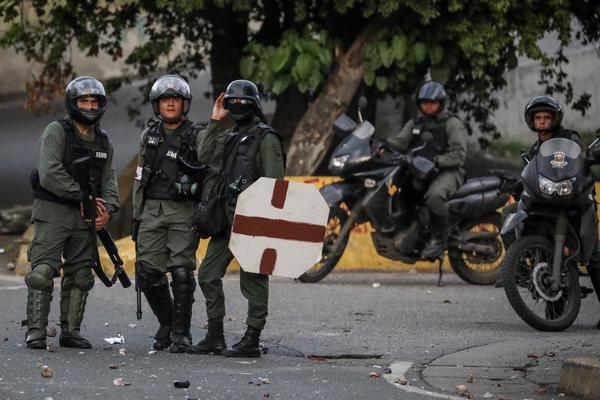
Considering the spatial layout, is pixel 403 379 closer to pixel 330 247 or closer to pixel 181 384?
pixel 181 384

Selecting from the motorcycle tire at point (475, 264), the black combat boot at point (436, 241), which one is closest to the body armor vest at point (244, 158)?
the black combat boot at point (436, 241)

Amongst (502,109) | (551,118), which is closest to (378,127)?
(502,109)

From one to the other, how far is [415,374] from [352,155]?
201 inches

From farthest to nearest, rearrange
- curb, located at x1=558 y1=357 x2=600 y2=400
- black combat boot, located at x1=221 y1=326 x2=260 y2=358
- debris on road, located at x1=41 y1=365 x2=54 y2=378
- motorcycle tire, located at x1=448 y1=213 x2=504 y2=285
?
motorcycle tire, located at x1=448 y1=213 x2=504 y2=285 → black combat boot, located at x1=221 y1=326 x2=260 y2=358 → debris on road, located at x1=41 y1=365 x2=54 y2=378 → curb, located at x1=558 y1=357 x2=600 y2=400

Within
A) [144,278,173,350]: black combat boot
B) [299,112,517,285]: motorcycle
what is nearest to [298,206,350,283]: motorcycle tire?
[299,112,517,285]: motorcycle

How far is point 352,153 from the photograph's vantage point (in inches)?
564

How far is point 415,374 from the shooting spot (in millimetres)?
9406

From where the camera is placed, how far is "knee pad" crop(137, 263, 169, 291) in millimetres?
10148

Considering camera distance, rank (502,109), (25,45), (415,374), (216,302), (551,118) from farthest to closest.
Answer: (502,109) < (25,45) < (551,118) < (216,302) < (415,374)

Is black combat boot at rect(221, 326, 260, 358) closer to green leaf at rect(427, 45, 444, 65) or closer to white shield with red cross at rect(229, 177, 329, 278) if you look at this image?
white shield with red cross at rect(229, 177, 329, 278)

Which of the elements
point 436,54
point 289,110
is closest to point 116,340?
point 436,54

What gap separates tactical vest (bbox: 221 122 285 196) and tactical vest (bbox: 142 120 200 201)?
0.98ft

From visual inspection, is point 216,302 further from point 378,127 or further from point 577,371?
point 378,127

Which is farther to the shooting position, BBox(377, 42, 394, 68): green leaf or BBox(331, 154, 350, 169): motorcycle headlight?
BBox(377, 42, 394, 68): green leaf
